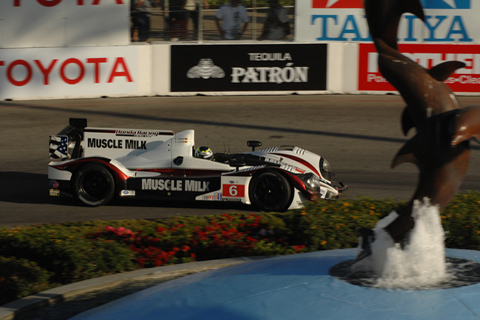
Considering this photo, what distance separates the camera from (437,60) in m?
21.0

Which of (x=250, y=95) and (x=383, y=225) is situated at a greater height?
(x=250, y=95)

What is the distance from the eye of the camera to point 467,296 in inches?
144

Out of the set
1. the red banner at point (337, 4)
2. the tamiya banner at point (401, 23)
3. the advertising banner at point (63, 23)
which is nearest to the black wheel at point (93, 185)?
the advertising banner at point (63, 23)

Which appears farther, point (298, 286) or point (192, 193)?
point (192, 193)

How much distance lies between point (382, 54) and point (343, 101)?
16.7m

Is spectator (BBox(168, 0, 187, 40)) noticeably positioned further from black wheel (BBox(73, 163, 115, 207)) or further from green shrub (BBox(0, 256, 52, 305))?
green shrub (BBox(0, 256, 52, 305))

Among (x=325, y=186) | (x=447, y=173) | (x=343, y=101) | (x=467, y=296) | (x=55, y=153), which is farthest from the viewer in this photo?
(x=343, y=101)

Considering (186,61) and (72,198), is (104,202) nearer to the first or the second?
(72,198)

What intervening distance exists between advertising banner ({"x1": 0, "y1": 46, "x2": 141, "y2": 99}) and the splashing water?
58.5ft

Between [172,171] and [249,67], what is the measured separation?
10552 mm

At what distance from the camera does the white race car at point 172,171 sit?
10883mm

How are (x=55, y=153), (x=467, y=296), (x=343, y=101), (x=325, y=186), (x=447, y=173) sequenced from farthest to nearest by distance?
(x=343, y=101) < (x=55, y=153) < (x=325, y=186) < (x=447, y=173) < (x=467, y=296)

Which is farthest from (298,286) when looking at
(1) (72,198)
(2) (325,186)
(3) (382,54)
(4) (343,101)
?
(4) (343,101)

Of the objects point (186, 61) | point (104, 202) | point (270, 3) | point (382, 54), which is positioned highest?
point (270, 3)
